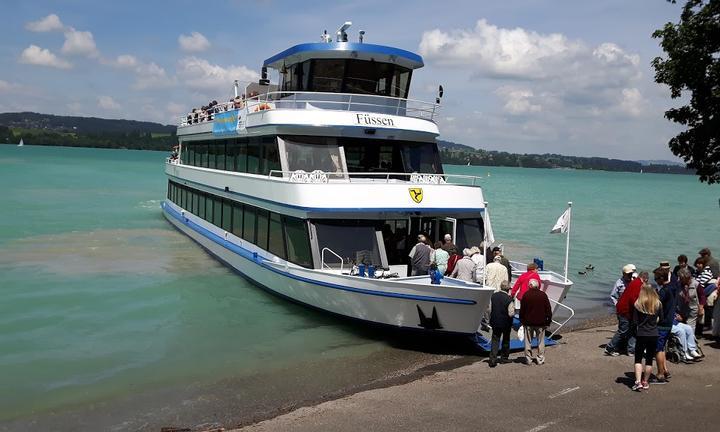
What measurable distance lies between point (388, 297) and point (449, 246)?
2.12 meters

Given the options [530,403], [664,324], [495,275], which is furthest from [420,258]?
[664,324]

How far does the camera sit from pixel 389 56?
15609mm

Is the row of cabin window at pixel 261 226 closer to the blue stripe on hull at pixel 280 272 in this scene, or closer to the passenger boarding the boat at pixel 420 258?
the blue stripe on hull at pixel 280 272

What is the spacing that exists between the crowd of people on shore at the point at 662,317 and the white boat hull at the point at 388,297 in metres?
2.35

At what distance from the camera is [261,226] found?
15.4m

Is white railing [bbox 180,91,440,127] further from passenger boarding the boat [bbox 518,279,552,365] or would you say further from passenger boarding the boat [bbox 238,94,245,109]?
passenger boarding the boat [bbox 518,279,552,365]

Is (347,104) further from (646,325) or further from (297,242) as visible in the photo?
(646,325)

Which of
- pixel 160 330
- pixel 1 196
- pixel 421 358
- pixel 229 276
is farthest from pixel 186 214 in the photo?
pixel 1 196

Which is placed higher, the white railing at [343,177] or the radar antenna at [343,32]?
the radar antenna at [343,32]

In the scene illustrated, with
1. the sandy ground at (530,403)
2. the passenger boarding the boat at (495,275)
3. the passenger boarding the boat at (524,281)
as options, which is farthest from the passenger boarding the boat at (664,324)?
the passenger boarding the boat at (495,275)

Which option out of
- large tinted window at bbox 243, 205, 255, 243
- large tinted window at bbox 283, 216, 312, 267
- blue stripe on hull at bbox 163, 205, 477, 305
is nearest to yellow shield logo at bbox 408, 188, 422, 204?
large tinted window at bbox 283, 216, 312, 267

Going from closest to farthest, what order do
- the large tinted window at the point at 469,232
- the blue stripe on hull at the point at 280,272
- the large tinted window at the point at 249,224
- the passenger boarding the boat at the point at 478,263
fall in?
the blue stripe on hull at the point at 280,272
the passenger boarding the boat at the point at 478,263
the large tinted window at the point at 469,232
the large tinted window at the point at 249,224

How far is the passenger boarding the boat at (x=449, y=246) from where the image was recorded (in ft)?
41.2

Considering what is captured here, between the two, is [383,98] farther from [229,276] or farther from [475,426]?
[475,426]
